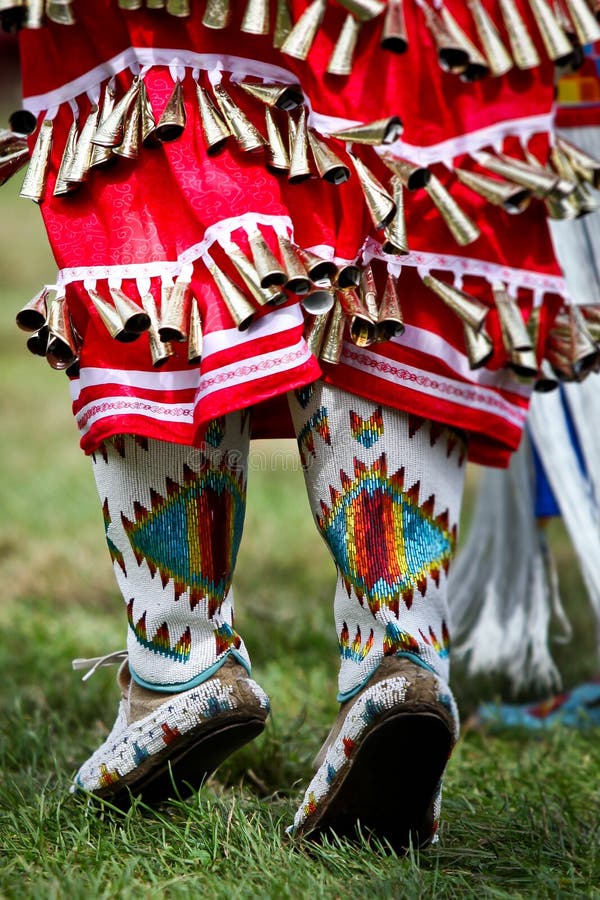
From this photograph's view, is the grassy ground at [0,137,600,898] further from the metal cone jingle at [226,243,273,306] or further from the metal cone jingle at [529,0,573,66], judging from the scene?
the metal cone jingle at [529,0,573,66]

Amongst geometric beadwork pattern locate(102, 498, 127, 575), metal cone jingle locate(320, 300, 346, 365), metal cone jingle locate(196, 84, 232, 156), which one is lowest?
geometric beadwork pattern locate(102, 498, 127, 575)

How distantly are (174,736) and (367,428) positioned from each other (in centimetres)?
36

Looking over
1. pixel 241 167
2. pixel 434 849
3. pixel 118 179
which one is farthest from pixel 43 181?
pixel 434 849

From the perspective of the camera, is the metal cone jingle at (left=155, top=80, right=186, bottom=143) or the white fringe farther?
the white fringe

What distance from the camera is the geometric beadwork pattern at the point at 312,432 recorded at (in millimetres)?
1183

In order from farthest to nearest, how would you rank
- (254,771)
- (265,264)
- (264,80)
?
(254,771)
(264,80)
(265,264)

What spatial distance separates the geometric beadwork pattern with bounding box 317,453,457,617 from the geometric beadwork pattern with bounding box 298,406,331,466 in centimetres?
4

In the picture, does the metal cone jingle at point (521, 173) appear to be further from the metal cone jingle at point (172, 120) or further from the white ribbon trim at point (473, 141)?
the metal cone jingle at point (172, 120)

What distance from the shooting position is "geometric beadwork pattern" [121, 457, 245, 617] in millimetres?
1188

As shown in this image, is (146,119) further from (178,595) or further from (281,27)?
(178,595)

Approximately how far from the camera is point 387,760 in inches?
43.2

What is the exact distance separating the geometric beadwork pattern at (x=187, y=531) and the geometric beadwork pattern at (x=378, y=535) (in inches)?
4.4

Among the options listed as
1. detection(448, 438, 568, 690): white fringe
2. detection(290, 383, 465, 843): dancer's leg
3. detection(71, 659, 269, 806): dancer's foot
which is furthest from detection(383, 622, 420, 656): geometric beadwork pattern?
detection(448, 438, 568, 690): white fringe

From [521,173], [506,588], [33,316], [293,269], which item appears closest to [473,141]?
[521,173]
